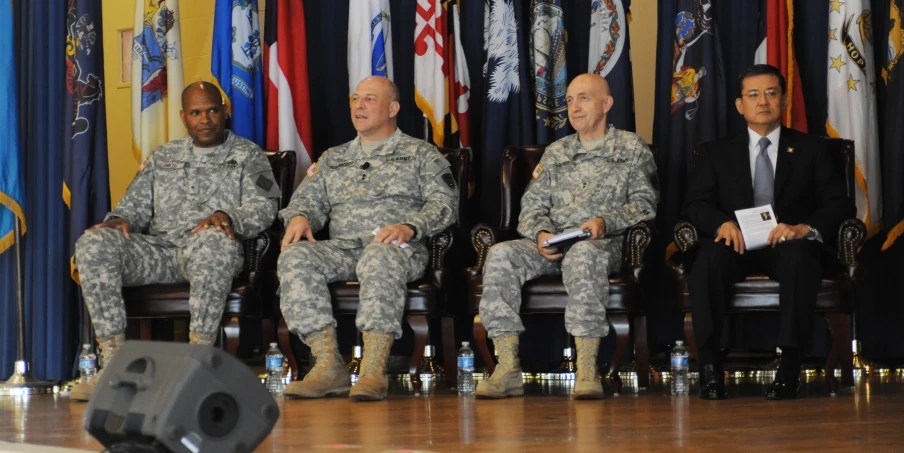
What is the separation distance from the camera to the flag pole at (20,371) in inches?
188

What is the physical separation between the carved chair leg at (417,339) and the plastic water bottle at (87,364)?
4.74ft

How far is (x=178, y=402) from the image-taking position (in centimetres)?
156

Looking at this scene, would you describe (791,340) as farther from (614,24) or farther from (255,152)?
(255,152)

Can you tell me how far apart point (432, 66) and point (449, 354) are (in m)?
1.63

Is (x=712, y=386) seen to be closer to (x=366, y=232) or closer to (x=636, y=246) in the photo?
(x=636, y=246)

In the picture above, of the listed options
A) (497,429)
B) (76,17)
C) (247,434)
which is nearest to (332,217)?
(76,17)

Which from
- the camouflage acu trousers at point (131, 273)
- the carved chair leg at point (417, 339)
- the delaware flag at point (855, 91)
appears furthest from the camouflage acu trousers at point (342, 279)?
the delaware flag at point (855, 91)

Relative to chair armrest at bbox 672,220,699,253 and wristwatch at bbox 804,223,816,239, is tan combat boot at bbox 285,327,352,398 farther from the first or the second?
wristwatch at bbox 804,223,816,239

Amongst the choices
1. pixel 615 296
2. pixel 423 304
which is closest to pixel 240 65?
pixel 423 304

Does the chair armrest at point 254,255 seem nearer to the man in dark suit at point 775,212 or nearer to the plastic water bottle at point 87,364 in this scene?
the plastic water bottle at point 87,364

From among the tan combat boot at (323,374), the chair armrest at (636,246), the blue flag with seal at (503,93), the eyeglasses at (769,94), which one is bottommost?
the tan combat boot at (323,374)

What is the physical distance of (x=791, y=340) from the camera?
369 centimetres

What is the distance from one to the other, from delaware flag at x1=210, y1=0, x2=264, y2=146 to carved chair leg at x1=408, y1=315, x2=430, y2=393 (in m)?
1.69

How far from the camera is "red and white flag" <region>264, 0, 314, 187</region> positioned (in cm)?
548
